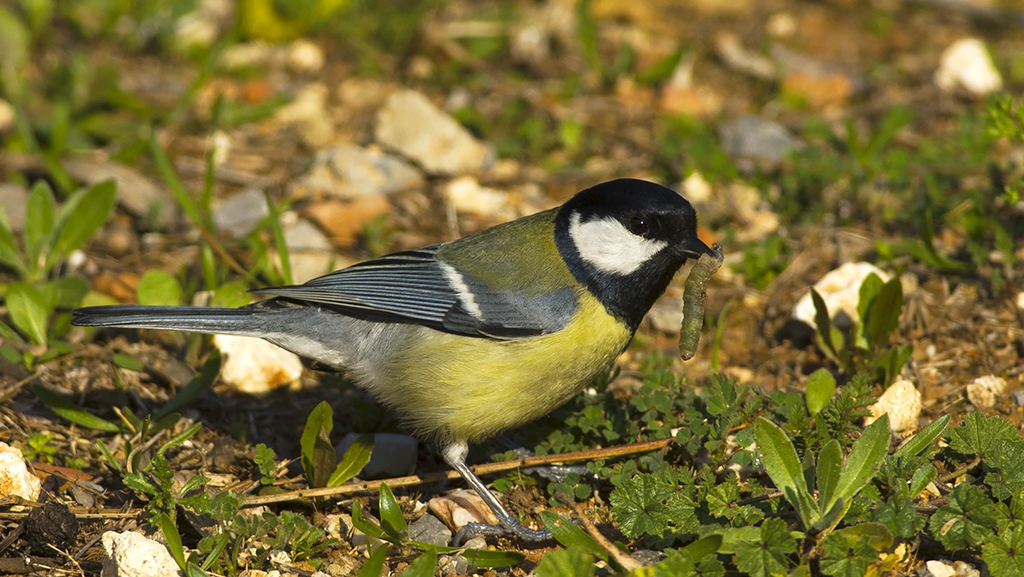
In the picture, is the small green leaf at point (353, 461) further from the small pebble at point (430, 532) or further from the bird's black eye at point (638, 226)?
the bird's black eye at point (638, 226)

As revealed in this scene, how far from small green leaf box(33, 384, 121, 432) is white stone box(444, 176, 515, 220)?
95.4 inches

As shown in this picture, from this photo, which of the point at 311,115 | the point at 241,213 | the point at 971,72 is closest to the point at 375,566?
the point at 241,213

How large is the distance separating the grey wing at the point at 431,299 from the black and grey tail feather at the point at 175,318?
0.15 metres

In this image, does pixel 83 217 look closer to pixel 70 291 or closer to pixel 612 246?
pixel 70 291

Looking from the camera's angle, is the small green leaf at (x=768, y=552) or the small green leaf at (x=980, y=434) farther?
the small green leaf at (x=980, y=434)

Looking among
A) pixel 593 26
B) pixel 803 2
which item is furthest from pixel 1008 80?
pixel 593 26

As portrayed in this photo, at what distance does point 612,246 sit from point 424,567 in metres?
1.39

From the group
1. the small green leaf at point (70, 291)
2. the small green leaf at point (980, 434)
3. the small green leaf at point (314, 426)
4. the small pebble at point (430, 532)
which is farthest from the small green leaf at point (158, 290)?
the small green leaf at point (980, 434)

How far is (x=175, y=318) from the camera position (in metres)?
3.49

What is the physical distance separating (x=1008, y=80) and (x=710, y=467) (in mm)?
4443

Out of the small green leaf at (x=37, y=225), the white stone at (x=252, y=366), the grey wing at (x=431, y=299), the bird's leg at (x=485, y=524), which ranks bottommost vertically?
the bird's leg at (x=485, y=524)

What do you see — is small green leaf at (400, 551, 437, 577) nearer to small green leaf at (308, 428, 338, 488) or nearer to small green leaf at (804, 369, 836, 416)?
small green leaf at (308, 428, 338, 488)

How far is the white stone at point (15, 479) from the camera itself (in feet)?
10.1

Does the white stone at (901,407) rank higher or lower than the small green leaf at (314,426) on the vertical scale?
lower
